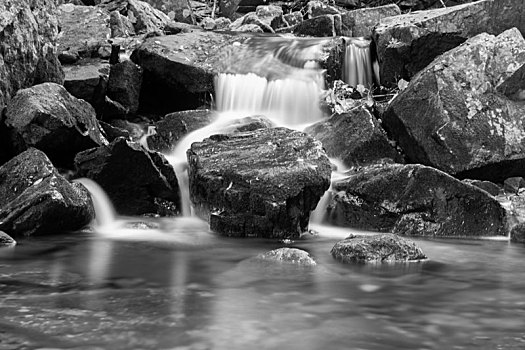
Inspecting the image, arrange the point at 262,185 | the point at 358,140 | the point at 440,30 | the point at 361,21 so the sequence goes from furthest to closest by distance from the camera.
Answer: the point at 361,21, the point at 440,30, the point at 358,140, the point at 262,185

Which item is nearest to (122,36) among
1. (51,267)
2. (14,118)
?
(14,118)

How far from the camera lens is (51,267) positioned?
6.21m

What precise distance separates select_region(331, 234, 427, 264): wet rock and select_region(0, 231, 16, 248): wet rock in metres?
3.61

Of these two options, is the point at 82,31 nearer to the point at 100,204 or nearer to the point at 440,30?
the point at 100,204

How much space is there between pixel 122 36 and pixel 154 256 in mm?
10677

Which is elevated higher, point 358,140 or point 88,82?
point 88,82

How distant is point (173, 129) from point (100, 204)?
9.44ft

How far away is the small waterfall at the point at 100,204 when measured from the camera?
8977mm

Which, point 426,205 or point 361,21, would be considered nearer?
point 426,205

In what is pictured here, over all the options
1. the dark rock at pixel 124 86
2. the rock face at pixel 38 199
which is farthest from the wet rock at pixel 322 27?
the rock face at pixel 38 199

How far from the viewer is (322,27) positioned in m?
17.3

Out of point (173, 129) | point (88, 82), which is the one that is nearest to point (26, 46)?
point (88, 82)

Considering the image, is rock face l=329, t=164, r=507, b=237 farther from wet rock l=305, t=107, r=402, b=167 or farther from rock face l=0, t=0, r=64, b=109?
rock face l=0, t=0, r=64, b=109

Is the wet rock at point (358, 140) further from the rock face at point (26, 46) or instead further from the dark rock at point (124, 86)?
the rock face at point (26, 46)
